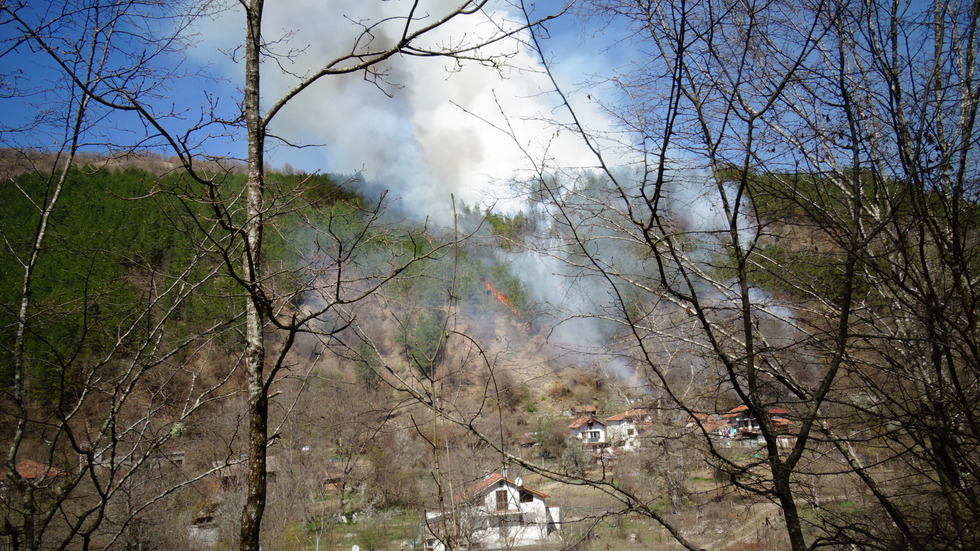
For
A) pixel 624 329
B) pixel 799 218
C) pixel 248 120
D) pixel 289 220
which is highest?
pixel 248 120

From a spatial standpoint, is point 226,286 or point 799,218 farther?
point 226,286

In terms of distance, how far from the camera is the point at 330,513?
56.6 ft

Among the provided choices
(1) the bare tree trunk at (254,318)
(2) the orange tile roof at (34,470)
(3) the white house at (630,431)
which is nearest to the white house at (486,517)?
(1) the bare tree trunk at (254,318)

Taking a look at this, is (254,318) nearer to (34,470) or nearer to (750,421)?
(750,421)

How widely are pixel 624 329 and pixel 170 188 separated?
2.51 meters

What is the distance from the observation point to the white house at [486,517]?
2.19 meters

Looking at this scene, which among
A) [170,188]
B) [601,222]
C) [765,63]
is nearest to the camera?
[170,188]

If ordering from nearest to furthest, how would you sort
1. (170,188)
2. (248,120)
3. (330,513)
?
(170,188), (248,120), (330,513)

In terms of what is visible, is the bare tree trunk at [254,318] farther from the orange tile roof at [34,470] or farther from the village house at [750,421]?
the village house at [750,421]

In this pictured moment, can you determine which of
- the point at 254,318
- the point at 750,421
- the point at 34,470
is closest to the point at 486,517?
the point at 34,470

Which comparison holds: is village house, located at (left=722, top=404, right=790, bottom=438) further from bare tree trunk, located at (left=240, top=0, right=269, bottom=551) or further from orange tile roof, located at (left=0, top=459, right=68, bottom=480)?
orange tile roof, located at (left=0, top=459, right=68, bottom=480)

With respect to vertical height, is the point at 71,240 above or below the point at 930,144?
above

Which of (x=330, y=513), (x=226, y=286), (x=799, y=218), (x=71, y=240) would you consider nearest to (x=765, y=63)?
(x=799, y=218)

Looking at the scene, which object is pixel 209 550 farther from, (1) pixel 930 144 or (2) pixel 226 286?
(1) pixel 930 144
